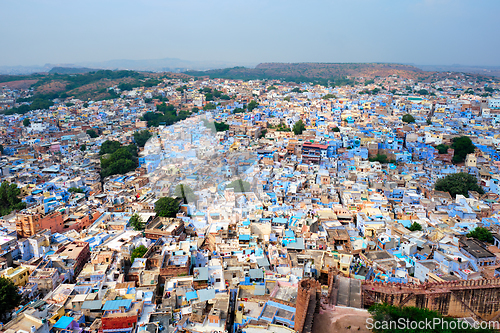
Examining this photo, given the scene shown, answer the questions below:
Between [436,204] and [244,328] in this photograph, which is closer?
[244,328]

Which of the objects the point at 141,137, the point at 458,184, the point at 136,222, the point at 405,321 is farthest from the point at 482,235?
the point at 141,137

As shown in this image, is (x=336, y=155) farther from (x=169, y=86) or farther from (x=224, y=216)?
(x=169, y=86)

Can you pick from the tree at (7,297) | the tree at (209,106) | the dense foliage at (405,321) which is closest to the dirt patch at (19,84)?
the tree at (209,106)

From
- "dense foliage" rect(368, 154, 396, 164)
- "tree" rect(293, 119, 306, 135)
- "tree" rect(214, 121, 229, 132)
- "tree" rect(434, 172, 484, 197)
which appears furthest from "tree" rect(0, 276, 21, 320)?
"tree" rect(293, 119, 306, 135)

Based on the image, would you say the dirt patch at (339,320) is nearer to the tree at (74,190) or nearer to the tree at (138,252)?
the tree at (138,252)

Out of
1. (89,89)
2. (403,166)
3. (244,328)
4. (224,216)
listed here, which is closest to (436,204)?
(403,166)

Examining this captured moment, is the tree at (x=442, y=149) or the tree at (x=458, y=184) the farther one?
the tree at (x=442, y=149)

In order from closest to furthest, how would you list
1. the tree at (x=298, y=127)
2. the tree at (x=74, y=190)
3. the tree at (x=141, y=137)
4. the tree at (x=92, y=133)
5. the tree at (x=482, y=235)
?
the tree at (x=482, y=235), the tree at (x=74, y=190), the tree at (x=141, y=137), the tree at (x=298, y=127), the tree at (x=92, y=133)
